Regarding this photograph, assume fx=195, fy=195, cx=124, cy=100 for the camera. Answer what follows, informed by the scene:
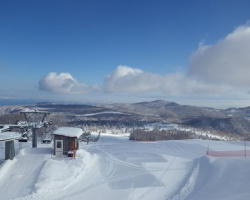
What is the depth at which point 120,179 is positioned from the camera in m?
12.4

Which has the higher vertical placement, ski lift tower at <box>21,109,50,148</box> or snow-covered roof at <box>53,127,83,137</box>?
ski lift tower at <box>21,109,50,148</box>

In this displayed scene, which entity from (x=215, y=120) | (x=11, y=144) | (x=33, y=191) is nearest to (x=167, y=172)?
(x=33, y=191)

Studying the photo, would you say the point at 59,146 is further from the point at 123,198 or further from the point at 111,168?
the point at 123,198

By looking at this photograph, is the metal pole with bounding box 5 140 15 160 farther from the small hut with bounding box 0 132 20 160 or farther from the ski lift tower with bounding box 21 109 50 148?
the ski lift tower with bounding box 21 109 50 148

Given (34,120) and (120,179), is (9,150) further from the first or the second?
(120,179)

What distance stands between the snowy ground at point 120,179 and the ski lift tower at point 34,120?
121 inches

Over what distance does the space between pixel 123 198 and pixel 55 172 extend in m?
5.04

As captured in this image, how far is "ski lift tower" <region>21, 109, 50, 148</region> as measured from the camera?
19.4 metres

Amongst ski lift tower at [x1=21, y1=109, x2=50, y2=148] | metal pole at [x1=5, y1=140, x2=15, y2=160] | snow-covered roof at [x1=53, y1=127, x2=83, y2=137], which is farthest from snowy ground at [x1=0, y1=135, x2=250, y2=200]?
ski lift tower at [x1=21, y1=109, x2=50, y2=148]

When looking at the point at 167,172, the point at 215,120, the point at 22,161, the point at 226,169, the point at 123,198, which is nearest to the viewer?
the point at 123,198

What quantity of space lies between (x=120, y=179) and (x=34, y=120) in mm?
12650

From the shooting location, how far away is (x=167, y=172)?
45.4 feet

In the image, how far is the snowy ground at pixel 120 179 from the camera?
9.91 meters

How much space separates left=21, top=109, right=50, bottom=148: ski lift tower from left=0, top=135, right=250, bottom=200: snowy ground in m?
3.07
